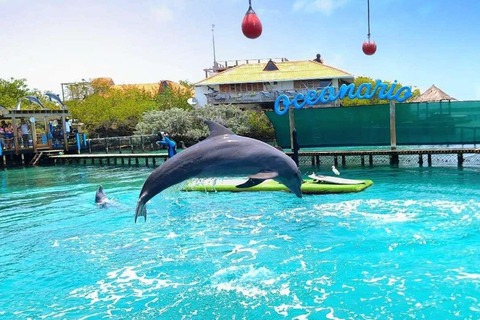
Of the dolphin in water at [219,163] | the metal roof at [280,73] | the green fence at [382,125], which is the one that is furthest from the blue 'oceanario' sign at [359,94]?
the metal roof at [280,73]

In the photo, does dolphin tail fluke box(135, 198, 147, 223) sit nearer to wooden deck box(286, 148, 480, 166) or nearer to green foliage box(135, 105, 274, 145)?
wooden deck box(286, 148, 480, 166)

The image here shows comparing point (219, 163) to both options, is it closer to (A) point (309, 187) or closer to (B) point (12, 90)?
(A) point (309, 187)

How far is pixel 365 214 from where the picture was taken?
8992mm

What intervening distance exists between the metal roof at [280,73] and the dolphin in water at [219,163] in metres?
29.5

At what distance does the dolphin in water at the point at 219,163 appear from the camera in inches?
191

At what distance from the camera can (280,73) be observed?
1410 inches

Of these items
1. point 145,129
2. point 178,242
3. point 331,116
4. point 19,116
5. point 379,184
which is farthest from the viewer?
point 145,129

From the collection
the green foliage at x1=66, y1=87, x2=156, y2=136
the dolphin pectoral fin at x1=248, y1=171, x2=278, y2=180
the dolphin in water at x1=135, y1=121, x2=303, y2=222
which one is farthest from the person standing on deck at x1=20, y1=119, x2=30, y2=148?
the dolphin pectoral fin at x1=248, y1=171, x2=278, y2=180

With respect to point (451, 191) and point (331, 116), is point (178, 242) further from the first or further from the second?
point (331, 116)

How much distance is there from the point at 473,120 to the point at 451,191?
5988mm

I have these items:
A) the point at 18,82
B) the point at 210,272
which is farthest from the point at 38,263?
the point at 18,82

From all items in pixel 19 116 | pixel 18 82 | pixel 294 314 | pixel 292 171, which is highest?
pixel 18 82

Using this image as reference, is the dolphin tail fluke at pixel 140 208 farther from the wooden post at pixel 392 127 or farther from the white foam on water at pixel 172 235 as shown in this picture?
the wooden post at pixel 392 127

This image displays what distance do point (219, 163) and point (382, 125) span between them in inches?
534
